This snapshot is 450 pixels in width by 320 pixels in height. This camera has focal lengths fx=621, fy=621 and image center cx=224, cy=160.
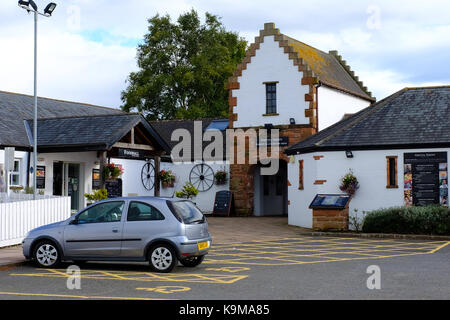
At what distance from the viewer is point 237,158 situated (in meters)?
30.8

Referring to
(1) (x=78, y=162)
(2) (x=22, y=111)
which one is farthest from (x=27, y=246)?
(2) (x=22, y=111)

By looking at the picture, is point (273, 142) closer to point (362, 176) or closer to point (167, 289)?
point (362, 176)

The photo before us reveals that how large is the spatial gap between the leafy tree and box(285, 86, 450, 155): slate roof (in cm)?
2182

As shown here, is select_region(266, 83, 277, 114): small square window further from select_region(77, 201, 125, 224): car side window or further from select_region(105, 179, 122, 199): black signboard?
select_region(77, 201, 125, 224): car side window

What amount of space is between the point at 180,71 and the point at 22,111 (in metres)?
19.1

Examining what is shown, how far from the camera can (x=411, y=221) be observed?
68.2 ft

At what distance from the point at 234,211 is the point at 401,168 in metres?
10.6

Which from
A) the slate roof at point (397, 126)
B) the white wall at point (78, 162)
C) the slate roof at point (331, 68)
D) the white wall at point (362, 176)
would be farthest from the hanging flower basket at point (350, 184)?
the white wall at point (78, 162)

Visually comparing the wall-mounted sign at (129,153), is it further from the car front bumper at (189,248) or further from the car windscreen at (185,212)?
the car front bumper at (189,248)

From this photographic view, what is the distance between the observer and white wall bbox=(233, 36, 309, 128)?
96.6 ft

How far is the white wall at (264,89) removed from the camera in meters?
29.5
